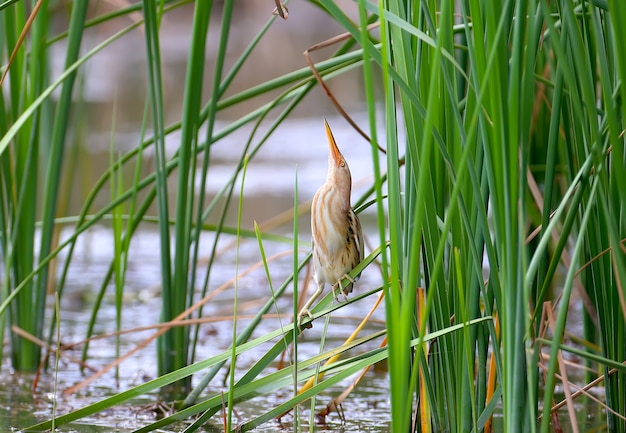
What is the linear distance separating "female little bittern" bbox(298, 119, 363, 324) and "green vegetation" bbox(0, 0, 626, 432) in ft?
0.21

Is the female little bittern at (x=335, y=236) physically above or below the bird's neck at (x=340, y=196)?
below

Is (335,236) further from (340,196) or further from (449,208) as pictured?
(449,208)

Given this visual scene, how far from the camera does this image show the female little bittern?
6.92 ft

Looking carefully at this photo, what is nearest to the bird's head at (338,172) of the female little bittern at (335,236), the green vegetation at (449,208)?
the female little bittern at (335,236)

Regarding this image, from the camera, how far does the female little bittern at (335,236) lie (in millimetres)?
2109

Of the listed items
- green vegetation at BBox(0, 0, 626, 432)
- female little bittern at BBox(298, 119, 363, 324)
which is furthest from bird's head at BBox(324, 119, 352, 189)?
green vegetation at BBox(0, 0, 626, 432)

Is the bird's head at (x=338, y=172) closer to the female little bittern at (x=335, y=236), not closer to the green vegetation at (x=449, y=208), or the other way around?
the female little bittern at (x=335, y=236)

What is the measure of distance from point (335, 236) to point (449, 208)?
735mm

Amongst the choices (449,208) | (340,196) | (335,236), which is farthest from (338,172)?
(449,208)

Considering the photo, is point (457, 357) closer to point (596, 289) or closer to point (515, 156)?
point (596, 289)

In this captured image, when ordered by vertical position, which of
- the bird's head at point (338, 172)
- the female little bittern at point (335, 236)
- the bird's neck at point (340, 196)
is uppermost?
the bird's head at point (338, 172)

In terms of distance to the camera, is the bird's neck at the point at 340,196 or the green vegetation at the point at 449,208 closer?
the green vegetation at the point at 449,208

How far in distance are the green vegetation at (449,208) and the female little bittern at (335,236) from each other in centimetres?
6

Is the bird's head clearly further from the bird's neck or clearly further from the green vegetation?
the green vegetation
